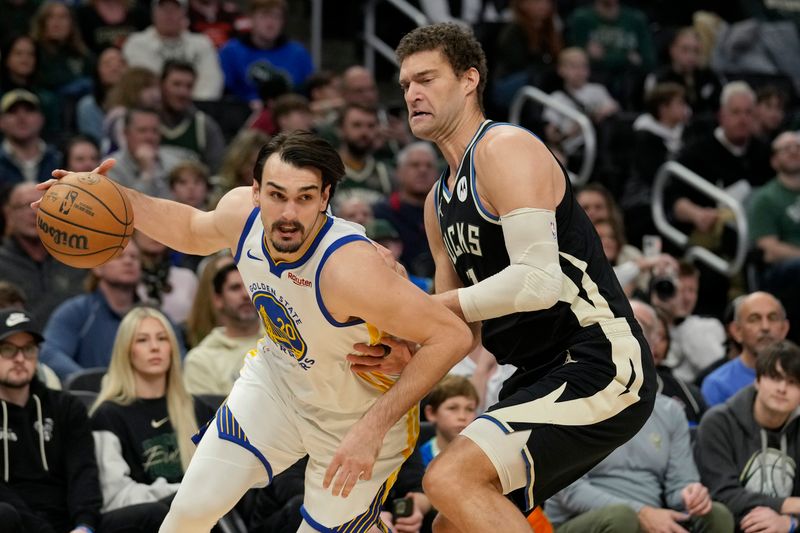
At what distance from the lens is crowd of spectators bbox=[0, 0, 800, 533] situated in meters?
6.76

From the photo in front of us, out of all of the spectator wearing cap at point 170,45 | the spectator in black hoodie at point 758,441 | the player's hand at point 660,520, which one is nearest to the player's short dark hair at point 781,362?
the spectator in black hoodie at point 758,441

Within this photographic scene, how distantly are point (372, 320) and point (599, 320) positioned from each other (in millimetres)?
833

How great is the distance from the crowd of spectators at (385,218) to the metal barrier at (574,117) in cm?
19

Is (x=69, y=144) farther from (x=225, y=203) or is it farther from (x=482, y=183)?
(x=482, y=183)

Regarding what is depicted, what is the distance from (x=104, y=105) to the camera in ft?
34.4

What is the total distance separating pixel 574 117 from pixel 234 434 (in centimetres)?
666

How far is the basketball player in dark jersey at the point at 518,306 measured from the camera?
460 cm

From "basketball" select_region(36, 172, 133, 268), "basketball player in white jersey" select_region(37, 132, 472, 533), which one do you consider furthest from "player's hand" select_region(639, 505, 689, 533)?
"basketball" select_region(36, 172, 133, 268)

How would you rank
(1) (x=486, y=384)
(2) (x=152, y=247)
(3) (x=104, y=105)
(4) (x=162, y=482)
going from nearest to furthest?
(4) (x=162, y=482) → (1) (x=486, y=384) → (2) (x=152, y=247) → (3) (x=104, y=105)

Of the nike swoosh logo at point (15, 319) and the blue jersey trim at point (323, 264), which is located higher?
the blue jersey trim at point (323, 264)

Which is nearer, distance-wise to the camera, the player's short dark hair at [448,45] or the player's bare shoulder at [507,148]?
the player's bare shoulder at [507,148]

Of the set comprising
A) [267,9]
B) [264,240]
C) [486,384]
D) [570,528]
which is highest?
[267,9]

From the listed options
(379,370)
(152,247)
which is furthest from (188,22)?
(379,370)

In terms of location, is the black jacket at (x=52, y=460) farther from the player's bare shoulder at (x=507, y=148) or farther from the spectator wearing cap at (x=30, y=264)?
the player's bare shoulder at (x=507, y=148)
